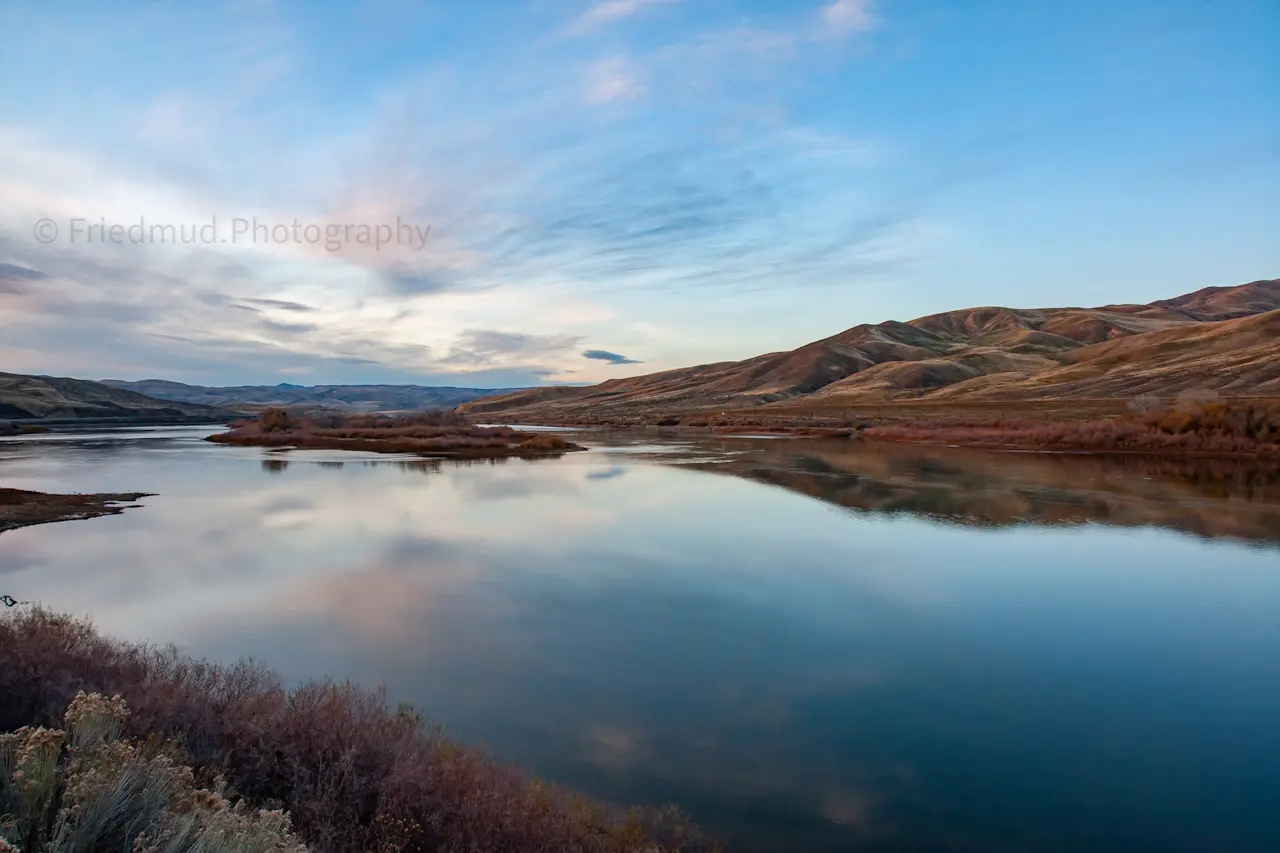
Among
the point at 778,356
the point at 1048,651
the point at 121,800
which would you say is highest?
the point at 778,356

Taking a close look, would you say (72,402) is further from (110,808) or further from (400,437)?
(110,808)

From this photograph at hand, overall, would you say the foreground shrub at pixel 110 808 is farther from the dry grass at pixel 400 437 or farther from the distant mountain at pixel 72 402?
the distant mountain at pixel 72 402

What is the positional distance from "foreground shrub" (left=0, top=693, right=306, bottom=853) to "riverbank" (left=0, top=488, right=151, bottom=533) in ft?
64.9

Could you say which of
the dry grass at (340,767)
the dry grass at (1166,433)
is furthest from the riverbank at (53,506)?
the dry grass at (1166,433)

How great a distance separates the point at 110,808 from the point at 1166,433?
4861cm

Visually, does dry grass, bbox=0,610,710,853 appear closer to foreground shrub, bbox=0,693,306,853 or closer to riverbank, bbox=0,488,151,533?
foreground shrub, bbox=0,693,306,853

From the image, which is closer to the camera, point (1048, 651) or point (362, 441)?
point (1048, 651)

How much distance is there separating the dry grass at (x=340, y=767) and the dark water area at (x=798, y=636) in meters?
1.18

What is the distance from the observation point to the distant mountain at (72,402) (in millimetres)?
107062

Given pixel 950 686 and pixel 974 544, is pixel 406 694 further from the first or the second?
pixel 974 544

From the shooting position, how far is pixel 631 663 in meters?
9.67

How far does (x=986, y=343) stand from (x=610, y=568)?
194 m

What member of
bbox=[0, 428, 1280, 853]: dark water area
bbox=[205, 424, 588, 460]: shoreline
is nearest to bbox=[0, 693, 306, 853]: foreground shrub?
bbox=[0, 428, 1280, 853]: dark water area

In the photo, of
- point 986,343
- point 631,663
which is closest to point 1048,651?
point 631,663
